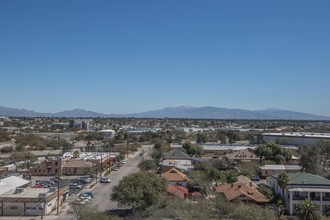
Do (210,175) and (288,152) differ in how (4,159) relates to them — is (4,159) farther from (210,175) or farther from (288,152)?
(288,152)

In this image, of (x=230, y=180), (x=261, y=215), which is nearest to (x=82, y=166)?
(x=230, y=180)

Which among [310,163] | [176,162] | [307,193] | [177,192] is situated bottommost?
[177,192]

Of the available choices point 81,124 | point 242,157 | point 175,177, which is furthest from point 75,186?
point 81,124

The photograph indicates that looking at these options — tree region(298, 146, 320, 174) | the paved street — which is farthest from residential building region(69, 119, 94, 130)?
tree region(298, 146, 320, 174)

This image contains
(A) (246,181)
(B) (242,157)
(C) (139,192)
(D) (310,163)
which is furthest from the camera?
(B) (242,157)

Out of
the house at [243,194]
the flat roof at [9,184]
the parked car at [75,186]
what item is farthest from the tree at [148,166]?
the house at [243,194]

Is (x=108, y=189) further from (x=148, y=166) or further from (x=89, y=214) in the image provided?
(x=89, y=214)
